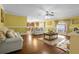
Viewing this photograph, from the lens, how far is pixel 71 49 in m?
1.57

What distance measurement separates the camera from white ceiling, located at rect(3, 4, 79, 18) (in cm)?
148

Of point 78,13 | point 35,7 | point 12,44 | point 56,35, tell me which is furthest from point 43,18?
point 12,44

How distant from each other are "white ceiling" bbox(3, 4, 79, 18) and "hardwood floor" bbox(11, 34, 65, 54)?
373 mm

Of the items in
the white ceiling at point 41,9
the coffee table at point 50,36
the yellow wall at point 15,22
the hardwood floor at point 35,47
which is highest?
the white ceiling at point 41,9

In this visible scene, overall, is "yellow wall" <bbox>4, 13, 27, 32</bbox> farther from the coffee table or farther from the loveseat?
the coffee table

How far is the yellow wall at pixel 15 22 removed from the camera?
1494mm

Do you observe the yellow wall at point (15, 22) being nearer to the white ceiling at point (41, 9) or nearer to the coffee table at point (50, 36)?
the white ceiling at point (41, 9)

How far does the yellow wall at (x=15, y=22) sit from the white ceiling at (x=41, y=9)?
62 mm

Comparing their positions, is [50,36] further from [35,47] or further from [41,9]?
[41,9]

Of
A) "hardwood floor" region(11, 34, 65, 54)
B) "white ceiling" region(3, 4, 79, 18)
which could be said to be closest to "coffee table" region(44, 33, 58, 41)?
"hardwood floor" region(11, 34, 65, 54)

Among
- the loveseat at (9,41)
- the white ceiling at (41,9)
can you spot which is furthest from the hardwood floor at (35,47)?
the white ceiling at (41,9)

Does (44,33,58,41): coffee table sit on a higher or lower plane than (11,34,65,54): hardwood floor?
higher

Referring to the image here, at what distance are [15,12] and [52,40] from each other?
716mm

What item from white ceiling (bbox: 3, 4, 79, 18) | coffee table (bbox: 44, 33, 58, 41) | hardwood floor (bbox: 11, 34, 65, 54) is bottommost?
hardwood floor (bbox: 11, 34, 65, 54)
